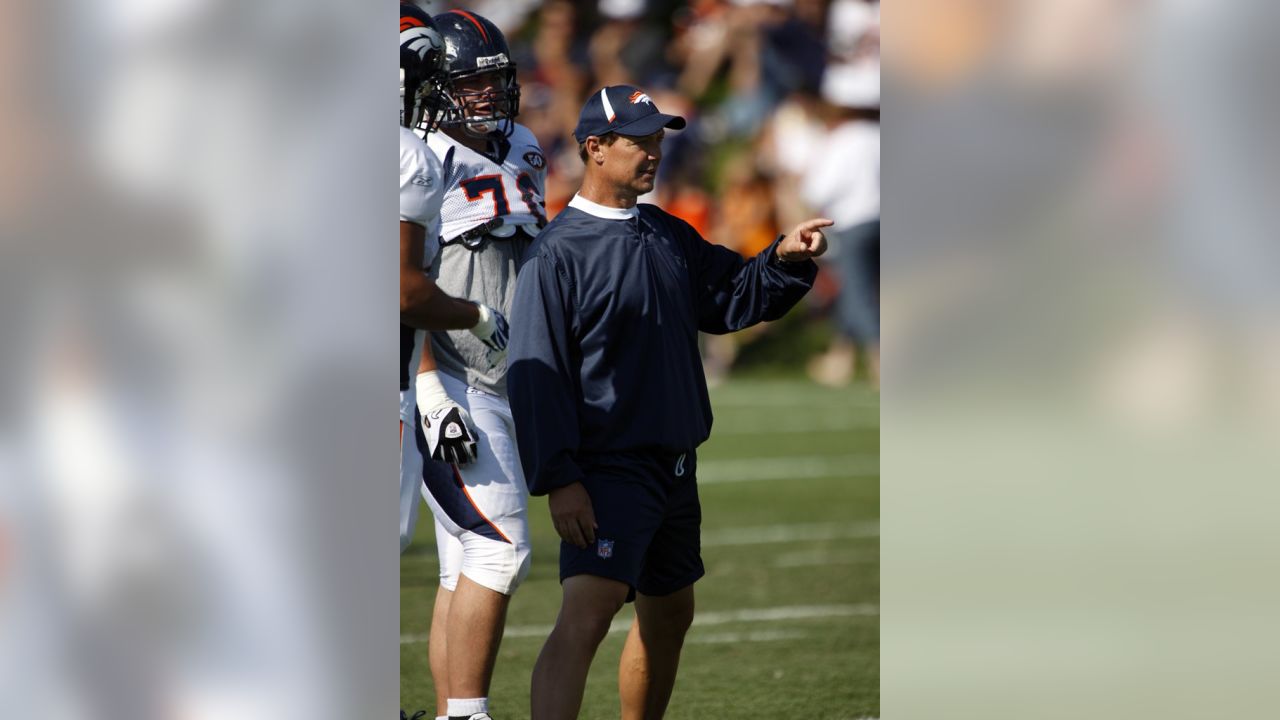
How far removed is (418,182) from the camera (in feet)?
14.3

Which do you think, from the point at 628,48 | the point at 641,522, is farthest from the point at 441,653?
the point at 628,48

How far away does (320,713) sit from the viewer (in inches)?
118

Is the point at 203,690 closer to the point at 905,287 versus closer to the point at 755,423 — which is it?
the point at 905,287

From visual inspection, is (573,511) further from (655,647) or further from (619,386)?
(655,647)

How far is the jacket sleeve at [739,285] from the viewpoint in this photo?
14.7 feet

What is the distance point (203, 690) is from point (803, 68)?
14819 millimetres

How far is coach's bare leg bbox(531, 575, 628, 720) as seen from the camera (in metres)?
4.10

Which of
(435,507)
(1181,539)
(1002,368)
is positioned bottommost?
(435,507)

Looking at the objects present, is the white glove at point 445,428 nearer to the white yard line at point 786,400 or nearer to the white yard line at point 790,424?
the white yard line at point 790,424

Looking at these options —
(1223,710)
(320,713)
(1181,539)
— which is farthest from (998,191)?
(320,713)

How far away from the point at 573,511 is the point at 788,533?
5.13m

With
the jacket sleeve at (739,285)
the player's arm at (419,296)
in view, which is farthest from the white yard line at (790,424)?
the player's arm at (419,296)

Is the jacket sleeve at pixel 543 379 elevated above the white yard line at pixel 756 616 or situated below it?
above

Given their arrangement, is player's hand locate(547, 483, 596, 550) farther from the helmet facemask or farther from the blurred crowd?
the blurred crowd
